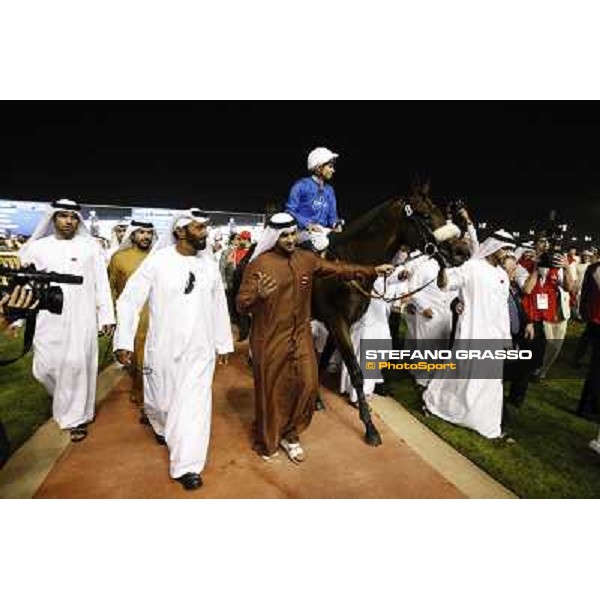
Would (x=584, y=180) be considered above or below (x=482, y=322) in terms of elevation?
above

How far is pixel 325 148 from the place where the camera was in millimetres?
5426

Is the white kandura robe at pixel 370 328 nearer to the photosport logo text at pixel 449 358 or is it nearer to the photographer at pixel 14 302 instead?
the photosport logo text at pixel 449 358

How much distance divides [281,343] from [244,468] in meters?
1.05

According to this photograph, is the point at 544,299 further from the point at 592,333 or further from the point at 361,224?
the point at 361,224

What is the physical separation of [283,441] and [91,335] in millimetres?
2068

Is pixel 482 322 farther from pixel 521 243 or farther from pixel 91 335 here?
pixel 91 335

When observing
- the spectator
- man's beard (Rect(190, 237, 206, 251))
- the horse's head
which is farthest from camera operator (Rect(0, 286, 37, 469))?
the spectator

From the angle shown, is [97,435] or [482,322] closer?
[97,435]

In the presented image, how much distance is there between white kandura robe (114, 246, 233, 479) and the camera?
377 centimetres

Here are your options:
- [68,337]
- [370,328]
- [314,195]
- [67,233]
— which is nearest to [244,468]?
[68,337]

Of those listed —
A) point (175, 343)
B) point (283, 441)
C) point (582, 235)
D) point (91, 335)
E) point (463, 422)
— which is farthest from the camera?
point (582, 235)

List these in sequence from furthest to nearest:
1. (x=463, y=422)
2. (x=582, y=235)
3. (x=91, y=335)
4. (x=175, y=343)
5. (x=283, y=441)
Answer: (x=582, y=235) < (x=463, y=422) < (x=91, y=335) < (x=283, y=441) < (x=175, y=343)

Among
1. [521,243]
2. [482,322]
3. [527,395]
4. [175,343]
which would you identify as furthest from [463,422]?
[175,343]

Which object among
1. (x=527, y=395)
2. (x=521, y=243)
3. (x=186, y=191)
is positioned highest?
(x=186, y=191)
